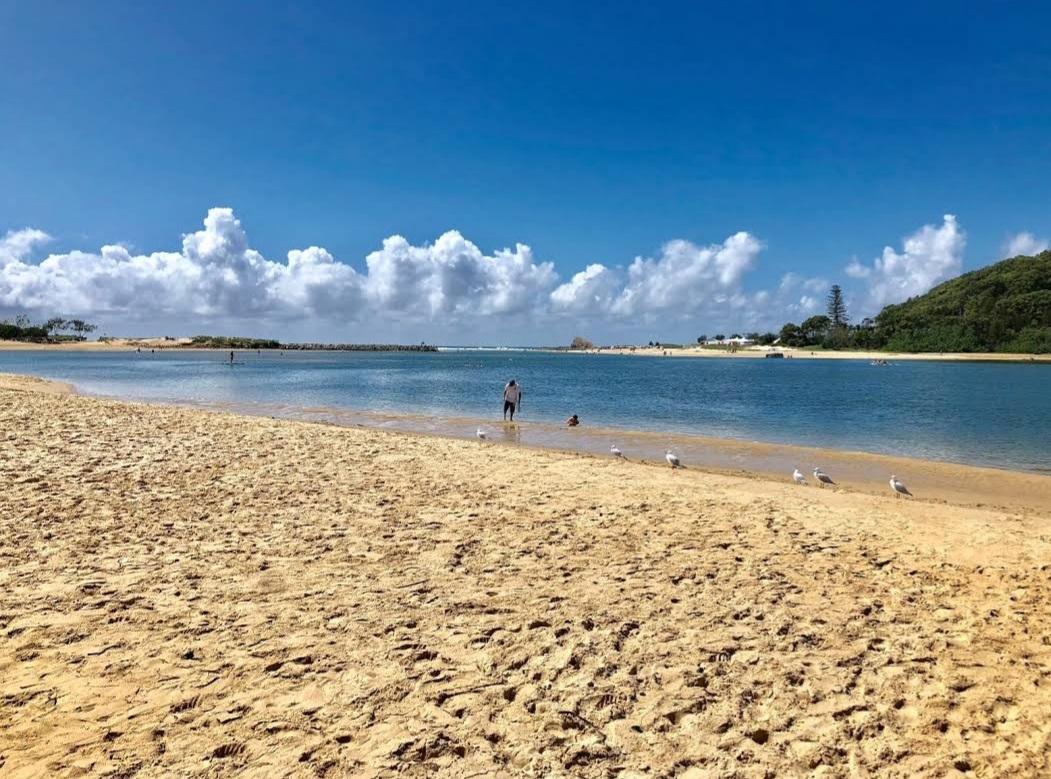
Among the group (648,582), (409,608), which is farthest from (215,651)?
(648,582)

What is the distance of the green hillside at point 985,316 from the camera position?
410 feet

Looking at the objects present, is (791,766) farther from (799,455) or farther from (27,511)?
(799,455)

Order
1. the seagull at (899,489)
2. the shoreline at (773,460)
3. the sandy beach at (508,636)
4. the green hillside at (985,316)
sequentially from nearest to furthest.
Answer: the sandy beach at (508,636), the seagull at (899,489), the shoreline at (773,460), the green hillside at (985,316)

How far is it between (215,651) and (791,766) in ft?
14.4

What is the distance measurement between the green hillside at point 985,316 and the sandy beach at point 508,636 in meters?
145

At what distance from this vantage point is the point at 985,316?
132 m

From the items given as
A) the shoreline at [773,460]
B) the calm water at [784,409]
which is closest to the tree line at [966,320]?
the calm water at [784,409]

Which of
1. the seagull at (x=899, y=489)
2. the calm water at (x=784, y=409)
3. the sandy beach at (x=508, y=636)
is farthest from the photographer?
the calm water at (x=784, y=409)

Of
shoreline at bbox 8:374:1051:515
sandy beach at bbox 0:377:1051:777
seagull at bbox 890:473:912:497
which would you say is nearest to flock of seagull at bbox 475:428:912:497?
seagull at bbox 890:473:912:497

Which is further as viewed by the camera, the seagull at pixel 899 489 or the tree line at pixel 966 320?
the tree line at pixel 966 320

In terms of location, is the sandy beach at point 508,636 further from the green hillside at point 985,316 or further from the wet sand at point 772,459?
the green hillside at point 985,316

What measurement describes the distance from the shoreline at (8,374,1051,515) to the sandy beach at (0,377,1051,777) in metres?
3.55

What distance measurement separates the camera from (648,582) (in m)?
6.62

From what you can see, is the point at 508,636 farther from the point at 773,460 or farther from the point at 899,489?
the point at 773,460
